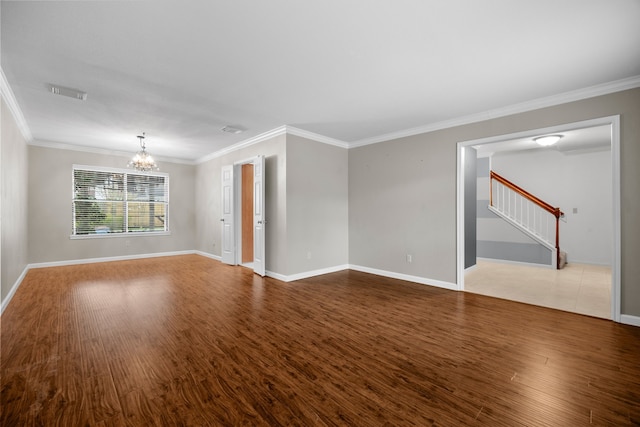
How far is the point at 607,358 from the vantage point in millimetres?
2312

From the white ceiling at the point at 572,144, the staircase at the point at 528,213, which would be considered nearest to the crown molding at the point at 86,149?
the white ceiling at the point at 572,144

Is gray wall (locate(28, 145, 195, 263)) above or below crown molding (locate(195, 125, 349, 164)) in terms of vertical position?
below

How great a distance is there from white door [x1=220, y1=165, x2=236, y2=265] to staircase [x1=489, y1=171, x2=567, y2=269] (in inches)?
245

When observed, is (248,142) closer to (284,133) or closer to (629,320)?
(284,133)

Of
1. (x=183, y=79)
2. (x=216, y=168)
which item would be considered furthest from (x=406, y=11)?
(x=216, y=168)

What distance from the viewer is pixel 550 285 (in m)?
4.49

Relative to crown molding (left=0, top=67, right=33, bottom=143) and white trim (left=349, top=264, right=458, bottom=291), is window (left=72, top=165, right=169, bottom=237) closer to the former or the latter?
crown molding (left=0, top=67, right=33, bottom=143)

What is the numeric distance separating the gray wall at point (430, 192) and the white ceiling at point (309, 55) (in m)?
0.31

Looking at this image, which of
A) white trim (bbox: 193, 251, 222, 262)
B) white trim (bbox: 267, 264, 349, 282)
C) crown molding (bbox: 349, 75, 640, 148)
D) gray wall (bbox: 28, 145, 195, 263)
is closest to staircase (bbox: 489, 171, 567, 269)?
crown molding (bbox: 349, 75, 640, 148)

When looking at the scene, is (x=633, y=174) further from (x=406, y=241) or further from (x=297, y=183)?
(x=297, y=183)

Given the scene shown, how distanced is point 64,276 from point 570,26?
25.4ft

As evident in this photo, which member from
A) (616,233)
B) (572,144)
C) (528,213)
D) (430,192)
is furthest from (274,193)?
(572,144)

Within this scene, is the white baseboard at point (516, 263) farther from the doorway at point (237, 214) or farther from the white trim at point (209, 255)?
the white trim at point (209, 255)

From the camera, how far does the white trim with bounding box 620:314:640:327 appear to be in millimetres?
2969
